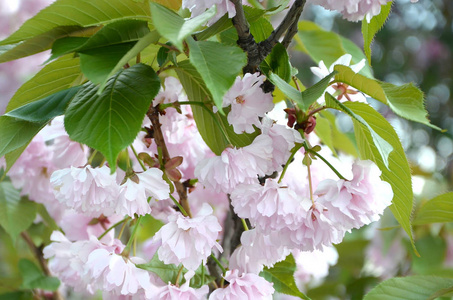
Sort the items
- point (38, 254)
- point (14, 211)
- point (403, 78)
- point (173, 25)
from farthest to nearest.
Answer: point (403, 78)
point (38, 254)
point (14, 211)
point (173, 25)

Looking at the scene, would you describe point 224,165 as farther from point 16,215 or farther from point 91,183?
point 16,215

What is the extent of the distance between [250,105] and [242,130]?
23mm

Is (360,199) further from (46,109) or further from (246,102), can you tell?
(46,109)

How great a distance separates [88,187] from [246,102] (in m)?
0.15

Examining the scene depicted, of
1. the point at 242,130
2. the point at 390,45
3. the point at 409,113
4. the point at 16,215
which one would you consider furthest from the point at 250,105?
the point at 390,45

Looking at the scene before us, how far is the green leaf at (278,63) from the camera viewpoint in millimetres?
452

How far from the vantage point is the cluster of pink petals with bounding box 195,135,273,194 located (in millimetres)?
431

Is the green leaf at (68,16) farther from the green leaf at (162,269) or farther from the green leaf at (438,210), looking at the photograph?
the green leaf at (438,210)

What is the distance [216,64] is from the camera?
35 centimetres

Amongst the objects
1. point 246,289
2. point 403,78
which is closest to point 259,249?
point 246,289

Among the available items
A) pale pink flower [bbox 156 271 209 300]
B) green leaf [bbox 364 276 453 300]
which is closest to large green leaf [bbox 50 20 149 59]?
pale pink flower [bbox 156 271 209 300]

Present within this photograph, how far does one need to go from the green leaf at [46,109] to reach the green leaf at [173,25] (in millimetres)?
139

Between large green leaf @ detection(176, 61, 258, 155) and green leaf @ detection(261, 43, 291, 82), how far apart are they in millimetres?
58

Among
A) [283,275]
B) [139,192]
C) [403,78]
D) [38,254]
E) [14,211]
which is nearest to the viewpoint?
[139,192]
